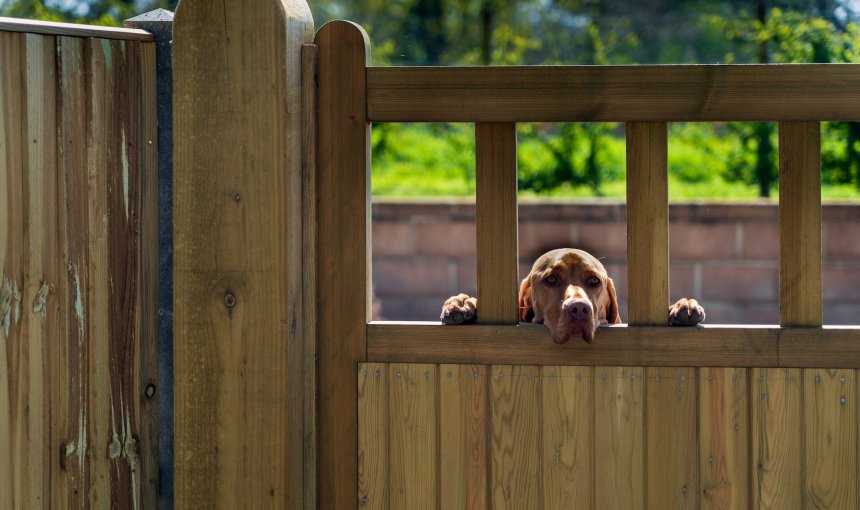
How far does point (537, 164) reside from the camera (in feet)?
29.1

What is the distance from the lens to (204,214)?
261cm

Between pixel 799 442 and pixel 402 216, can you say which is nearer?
pixel 799 442

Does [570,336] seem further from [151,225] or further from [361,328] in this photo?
[151,225]

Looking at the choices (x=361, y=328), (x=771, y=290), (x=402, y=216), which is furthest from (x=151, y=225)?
(x=771, y=290)

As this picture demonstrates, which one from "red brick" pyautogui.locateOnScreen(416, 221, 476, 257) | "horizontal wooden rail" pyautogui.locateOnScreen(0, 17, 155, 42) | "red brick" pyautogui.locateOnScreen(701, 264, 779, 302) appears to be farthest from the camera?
"red brick" pyautogui.locateOnScreen(416, 221, 476, 257)

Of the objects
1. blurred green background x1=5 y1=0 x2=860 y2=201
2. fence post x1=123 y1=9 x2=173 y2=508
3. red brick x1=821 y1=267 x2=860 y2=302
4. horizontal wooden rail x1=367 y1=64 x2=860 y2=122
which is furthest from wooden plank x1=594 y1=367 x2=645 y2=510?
red brick x1=821 y1=267 x2=860 y2=302

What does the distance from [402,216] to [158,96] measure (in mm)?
4590

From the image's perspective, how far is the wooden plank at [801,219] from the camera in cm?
263

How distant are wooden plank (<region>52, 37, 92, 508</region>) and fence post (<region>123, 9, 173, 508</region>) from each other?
15cm

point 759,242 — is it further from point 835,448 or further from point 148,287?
point 148,287

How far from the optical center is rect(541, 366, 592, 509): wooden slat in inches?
106

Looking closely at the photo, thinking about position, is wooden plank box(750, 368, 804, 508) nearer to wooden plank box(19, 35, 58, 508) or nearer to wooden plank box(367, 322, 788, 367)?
wooden plank box(367, 322, 788, 367)

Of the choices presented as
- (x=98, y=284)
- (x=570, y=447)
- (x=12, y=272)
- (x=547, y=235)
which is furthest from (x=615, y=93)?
(x=547, y=235)

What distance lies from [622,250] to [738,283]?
2.64 feet
